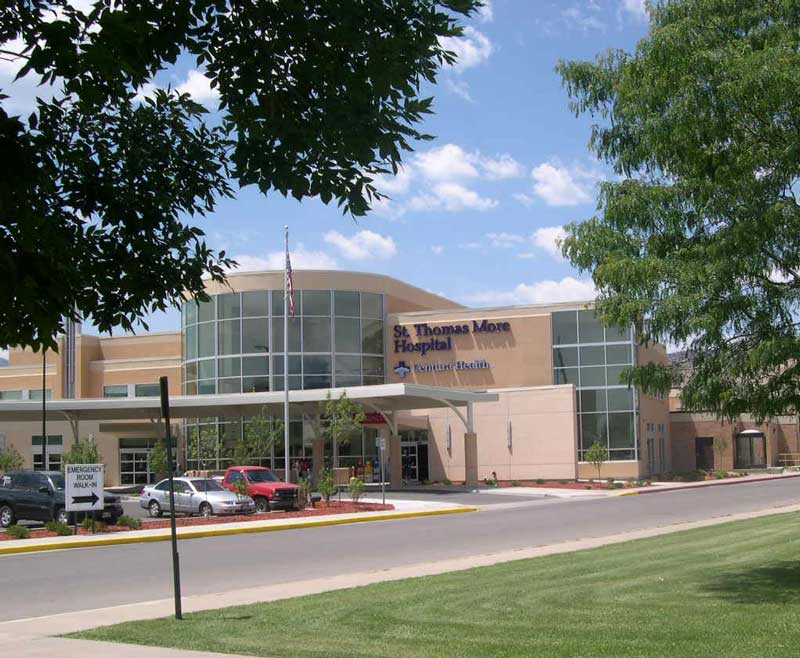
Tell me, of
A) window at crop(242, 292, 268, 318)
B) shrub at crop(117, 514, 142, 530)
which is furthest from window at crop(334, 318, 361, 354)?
shrub at crop(117, 514, 142, 530)

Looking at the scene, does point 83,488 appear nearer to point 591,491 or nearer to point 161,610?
point 161,610

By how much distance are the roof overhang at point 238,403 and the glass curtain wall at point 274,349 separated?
236cm

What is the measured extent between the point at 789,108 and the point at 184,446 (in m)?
50.3

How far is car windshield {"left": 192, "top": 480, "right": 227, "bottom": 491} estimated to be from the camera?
34.0 m

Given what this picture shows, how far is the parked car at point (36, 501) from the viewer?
95.0 feet

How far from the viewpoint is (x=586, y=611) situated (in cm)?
1117

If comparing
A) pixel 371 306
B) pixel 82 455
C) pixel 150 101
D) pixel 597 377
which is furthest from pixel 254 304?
pixel 150 101

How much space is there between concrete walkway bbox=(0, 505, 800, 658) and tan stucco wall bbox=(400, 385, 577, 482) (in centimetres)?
3256

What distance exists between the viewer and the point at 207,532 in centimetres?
2655

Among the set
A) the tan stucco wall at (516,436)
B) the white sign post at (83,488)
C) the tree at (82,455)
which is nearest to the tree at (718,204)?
the white sign post at (83,488)

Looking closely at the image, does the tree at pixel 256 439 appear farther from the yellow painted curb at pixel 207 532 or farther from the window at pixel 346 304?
the yellow painted curb at pixel 207 532

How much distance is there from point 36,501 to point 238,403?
19097 mm

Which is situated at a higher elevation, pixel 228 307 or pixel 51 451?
pixel 228 307

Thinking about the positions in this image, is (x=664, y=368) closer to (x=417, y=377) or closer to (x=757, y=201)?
(x=757, y=201)
